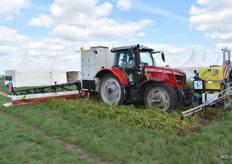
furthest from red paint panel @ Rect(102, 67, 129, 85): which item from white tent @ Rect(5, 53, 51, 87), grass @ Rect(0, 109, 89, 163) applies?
white tent @ Rect(5, 53, 51, 87)

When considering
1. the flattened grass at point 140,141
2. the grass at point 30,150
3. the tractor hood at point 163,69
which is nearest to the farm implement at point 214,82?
the tractor hood at point 163,69

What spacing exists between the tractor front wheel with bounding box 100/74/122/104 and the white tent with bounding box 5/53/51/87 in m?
13.3

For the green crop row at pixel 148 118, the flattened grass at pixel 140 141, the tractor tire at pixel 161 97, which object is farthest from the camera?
the tractor tire at pixel 161 97

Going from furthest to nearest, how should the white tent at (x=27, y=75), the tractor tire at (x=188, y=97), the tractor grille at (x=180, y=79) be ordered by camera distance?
the white tent at (x=27, y=75) → the tractor grille at (x=180, y=79) → the tractor tire at (x=188, y=97)

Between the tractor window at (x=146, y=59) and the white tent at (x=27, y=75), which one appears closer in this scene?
the tractor window at (x=146, y=59)

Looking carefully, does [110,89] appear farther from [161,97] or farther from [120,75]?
[161,97]

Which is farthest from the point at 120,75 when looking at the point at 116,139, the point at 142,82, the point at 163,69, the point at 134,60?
the point at 116,139

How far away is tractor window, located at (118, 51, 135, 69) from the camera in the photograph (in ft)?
23.0

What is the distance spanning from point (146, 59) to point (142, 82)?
1.04m

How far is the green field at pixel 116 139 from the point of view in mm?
3303

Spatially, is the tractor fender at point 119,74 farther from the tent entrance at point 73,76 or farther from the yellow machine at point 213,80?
the tent entrance at point 73,76

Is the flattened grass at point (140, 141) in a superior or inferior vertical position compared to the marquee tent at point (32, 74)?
inferior

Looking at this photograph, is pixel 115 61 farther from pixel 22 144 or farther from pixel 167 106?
pixel 22 144

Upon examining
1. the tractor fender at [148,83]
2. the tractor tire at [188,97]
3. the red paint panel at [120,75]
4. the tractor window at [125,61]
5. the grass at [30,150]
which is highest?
the tractor window at [125,61]
